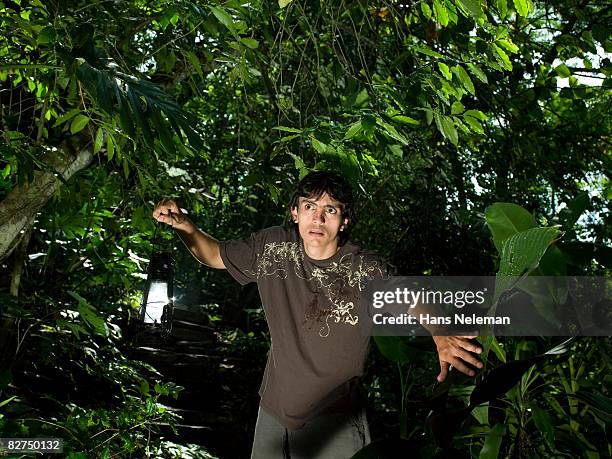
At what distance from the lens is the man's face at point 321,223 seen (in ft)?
7.00

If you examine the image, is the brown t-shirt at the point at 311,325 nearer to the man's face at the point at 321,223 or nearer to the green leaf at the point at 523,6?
the man's face at the point at 321,223

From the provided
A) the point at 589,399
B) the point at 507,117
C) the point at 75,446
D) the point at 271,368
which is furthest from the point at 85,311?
the point at 507,117

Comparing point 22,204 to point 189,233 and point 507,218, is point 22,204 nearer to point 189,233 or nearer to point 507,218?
point 189,233

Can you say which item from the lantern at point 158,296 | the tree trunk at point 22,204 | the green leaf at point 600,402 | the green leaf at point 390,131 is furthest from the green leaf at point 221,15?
the green leaf at point 600,402

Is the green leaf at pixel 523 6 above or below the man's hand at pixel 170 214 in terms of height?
above

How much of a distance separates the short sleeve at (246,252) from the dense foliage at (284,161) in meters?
0.25

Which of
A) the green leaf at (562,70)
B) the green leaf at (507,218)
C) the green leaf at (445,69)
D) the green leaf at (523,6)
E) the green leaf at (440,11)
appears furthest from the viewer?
the green leaf at (562,70)

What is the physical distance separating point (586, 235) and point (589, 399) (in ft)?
13.2

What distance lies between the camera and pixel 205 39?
2.81 m

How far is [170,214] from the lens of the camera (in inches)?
85.8

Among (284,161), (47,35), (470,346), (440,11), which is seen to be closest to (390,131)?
(440,11)

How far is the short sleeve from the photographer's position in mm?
2279

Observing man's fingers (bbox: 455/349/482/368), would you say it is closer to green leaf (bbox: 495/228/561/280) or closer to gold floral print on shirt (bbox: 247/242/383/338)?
green leaf (bbox: 495/228/561/280)

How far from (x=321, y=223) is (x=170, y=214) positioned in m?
0.55
